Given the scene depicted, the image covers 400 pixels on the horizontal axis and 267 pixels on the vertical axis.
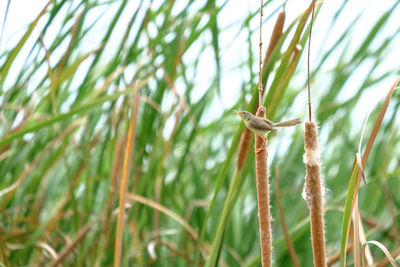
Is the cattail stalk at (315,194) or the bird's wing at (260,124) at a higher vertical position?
the bird's wing at (260,124)

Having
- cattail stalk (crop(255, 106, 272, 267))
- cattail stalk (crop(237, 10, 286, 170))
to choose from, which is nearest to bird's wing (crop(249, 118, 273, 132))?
cattail stalk (crop(255, 106, 272, 267))

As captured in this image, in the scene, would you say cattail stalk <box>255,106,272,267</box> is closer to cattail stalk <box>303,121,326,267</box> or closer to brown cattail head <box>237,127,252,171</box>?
cattail stalk <box>303,121,326,267</box>

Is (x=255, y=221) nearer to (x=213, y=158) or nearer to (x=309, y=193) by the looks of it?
(x=213, y=158)

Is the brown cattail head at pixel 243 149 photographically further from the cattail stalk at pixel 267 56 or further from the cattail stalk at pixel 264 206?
the cattail stalk at pixel 264 206

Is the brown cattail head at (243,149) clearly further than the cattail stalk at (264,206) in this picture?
Yes

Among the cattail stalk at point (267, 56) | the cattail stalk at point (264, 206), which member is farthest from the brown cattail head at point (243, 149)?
the cattail stalk at point (264, 206)
